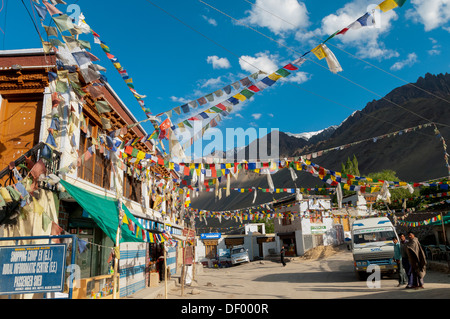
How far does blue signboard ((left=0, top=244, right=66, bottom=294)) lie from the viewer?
5941mm

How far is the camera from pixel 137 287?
561 inches

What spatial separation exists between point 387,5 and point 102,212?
27.6 ft

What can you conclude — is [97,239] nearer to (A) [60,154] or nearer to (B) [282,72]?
(A) [60,154]

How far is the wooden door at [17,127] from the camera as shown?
9.18 meters

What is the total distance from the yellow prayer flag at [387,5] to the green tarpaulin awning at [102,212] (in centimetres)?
805

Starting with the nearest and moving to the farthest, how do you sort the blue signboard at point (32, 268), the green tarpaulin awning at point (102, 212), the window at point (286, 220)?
the blue signboard at point (32, 268)
the green tarpaulin awning at point (102, 212)
the window at point (286, 220)

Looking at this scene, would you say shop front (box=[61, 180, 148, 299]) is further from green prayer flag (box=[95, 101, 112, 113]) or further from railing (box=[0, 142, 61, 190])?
green prayer flag (box=[95, 101, 112, 113])

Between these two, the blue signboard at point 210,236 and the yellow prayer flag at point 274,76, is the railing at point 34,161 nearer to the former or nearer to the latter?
the yellow prayer flag at point 274,76

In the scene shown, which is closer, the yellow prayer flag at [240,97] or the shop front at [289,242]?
the yellow prayer flag at [240,97]

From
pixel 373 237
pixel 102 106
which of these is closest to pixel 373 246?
pixel 373 237

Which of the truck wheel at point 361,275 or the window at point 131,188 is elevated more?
the window at point 131,188

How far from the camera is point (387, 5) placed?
6266mm

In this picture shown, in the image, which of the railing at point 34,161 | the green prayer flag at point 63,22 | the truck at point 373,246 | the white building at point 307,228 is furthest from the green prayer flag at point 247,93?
the white building at point 307,228

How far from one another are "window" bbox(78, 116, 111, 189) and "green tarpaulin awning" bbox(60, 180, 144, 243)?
1.24 meters
